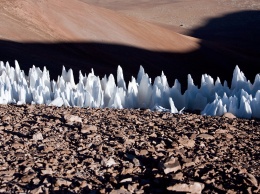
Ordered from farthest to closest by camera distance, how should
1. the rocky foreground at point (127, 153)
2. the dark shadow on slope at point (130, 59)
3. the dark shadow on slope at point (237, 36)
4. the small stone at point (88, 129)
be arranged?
the dark shadow on slope at point (237, 36) → the dark shadow on slope at point (130, 59) → the small stone at point (88, 129) → the rocky foreground at point (127, 153)

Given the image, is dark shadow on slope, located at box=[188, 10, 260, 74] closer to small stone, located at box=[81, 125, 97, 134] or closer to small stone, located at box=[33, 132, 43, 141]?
small stone, located at box=[81, 125, 97, 134]

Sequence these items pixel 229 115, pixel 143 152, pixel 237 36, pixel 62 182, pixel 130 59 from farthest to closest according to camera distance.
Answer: pixel 237 36 < pixel 130 59 < pixel 229 115 < pixel 143 152 < pixel 62 182

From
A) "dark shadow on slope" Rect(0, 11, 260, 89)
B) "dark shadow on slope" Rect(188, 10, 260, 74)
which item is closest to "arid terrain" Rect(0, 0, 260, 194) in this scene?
"dark shadow on slope" Rect(0, 11, 260, 89)

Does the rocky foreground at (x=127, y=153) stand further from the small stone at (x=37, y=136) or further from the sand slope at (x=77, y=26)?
the sand slope at (x=77, y=26)

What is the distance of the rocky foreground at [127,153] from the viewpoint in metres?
2.86

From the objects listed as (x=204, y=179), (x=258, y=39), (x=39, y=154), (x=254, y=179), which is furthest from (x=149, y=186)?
(x=258, y=39)

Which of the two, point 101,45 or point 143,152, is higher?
point 101,45

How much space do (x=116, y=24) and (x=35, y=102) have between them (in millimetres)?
15985

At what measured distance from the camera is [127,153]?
333cm

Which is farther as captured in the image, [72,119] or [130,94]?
[130,94]

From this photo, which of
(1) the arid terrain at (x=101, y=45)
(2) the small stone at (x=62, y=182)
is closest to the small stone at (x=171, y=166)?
(2) the small stone at (x=62, y=182)

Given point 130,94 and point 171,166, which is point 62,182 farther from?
point 130,94

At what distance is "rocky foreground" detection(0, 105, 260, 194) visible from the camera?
286cm

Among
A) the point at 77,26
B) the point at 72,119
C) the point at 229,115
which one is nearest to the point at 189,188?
the point at 72,119
